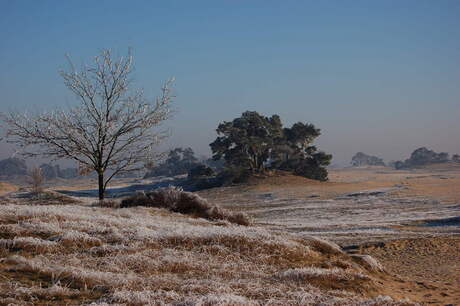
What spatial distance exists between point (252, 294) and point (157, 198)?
11.9m

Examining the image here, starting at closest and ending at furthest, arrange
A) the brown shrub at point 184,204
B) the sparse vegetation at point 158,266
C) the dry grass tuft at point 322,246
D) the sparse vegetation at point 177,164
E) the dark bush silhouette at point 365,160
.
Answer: the sparse vegetation at point 158,266 → the dry grass tuft at point 322,246 → the brown shrub at point 184,204 → the sparse vegetation at point 177,164 → the dark bush silhouette at point 365,160

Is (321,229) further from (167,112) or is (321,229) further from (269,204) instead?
(269,204)

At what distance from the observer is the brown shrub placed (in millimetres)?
17203

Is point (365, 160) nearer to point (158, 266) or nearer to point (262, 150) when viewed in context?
point (262, 150)

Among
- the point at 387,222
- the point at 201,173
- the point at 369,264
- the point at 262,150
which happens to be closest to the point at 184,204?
the point at 369,264

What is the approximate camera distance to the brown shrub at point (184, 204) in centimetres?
1720

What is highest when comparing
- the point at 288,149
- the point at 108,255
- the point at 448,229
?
the point at 288,149

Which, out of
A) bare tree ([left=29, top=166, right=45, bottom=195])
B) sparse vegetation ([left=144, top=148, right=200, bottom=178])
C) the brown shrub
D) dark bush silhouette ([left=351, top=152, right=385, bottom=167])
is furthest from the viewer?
dark bush silhouette ([left=351, top=152, right=385, bottom=167])

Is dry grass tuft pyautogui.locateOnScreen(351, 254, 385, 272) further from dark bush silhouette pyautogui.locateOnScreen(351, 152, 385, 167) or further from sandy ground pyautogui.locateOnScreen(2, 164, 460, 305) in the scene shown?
dark bush silhouette pyautogui.locateOnScreen(351, 152, 385, 167)

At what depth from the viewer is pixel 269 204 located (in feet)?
125

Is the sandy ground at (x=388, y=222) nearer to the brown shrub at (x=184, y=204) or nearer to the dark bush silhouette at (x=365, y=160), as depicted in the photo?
the brown shrub at (x=184, y=204)

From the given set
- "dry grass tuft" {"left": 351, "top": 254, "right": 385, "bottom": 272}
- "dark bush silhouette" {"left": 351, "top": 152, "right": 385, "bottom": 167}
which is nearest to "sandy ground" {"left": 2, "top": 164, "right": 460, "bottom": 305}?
"dry grass tuft" {"left": 351, "top": 254, "right": 385, "bottom": 272}

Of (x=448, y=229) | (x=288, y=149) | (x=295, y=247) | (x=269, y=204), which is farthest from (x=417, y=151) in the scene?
(x=295, y=247)

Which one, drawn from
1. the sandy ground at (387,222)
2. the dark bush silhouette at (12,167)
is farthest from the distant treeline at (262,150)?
the dark bush silhouette at (12,167)
